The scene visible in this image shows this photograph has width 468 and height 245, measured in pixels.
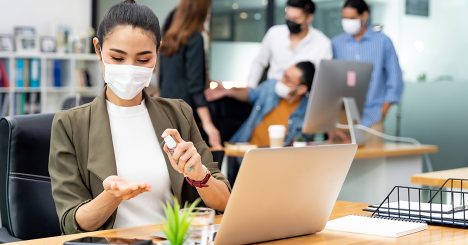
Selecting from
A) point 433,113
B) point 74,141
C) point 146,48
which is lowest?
point 433,113

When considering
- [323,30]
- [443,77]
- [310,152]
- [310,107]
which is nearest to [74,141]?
[310,152]

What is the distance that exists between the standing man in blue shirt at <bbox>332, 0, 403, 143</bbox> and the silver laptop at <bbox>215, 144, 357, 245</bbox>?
4.03 metres

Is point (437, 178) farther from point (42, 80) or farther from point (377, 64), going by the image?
point (42, 80)

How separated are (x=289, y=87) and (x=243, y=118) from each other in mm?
373

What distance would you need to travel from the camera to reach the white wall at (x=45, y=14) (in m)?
8.28

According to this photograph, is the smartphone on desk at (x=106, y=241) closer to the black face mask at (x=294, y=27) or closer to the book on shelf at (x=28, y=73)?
the black face mask at (x=294, y=27)

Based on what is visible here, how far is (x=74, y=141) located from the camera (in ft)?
7.00

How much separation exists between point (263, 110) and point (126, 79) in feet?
10.7

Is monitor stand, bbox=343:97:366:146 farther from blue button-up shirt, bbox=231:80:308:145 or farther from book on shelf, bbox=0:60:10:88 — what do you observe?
book on shelf, bbox=0:60:10:88

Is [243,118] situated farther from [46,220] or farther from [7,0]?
[7,0]

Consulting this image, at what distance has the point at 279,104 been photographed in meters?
5.37

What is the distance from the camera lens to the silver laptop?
1.69m

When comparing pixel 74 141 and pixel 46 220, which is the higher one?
pixel 74 141

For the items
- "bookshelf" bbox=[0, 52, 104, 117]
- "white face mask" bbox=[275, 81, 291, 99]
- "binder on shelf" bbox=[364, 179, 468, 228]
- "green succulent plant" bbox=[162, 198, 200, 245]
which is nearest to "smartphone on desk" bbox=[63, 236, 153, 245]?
"green succulent plant" bbox=[162, 198, 200, 245]
